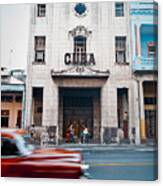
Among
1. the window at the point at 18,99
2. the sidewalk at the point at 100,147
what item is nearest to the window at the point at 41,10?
the window at the point at 18,99

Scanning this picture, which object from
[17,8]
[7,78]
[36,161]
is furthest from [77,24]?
[36,161]

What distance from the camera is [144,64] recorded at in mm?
3553

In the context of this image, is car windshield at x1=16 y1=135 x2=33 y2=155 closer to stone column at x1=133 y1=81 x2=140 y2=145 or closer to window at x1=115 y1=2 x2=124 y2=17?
stone column at x1=133 y1=81 x2=140 y2=145

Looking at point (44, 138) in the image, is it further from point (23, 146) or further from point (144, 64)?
point (144, 64)

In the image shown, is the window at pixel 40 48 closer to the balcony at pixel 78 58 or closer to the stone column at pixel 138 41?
the balcony at pixel 78 58

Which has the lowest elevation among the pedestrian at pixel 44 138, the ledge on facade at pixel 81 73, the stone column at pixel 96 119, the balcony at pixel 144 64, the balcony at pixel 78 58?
the pedestrian at pixel 44 138

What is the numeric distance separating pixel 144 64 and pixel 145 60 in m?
0.04

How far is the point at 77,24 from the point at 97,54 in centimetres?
36

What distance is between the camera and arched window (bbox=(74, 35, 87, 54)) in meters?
3.70

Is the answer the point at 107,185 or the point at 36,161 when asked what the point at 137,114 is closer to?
the point at 107,185

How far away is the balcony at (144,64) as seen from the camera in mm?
3456

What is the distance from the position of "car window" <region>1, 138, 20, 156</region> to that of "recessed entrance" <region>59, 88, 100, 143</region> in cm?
44

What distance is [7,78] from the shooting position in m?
3.73

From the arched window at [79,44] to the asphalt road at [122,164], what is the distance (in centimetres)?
98
